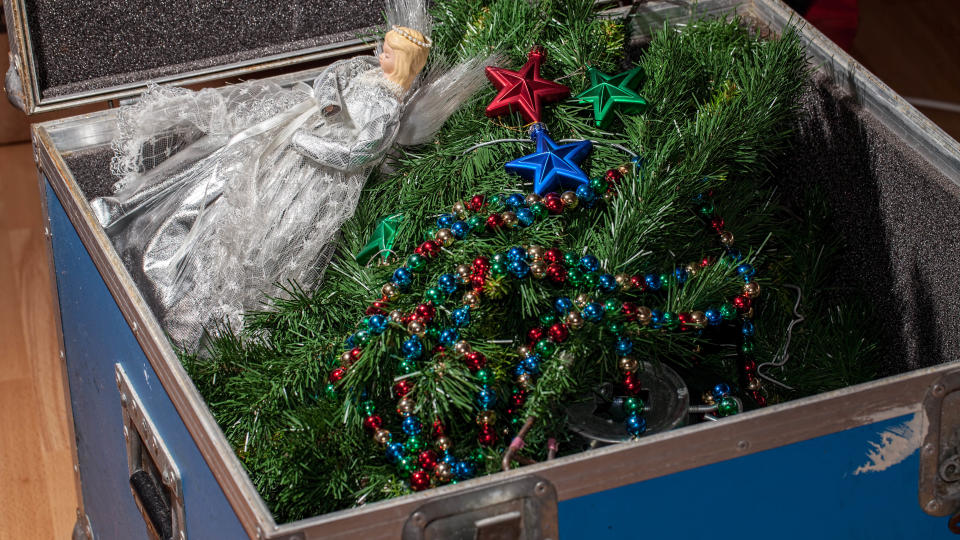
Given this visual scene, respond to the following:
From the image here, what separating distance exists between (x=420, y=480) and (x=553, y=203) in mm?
211

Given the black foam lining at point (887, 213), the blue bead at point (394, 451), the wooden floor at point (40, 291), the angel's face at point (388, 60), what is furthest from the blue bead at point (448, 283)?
the wooden floor at point (40, 291)

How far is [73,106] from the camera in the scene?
909 mm

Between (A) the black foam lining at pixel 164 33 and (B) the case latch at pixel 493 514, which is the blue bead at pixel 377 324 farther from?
(A) the black foam lining at pixel 164 33

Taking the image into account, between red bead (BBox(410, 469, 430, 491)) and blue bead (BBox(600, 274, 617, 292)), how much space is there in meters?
0.16

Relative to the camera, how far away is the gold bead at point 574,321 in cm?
63

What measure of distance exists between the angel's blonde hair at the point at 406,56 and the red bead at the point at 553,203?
0.17 metres

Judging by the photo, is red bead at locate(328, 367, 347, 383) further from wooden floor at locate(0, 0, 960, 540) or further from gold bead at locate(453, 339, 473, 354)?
wooden floor at locate(0, 0, 960, 540)

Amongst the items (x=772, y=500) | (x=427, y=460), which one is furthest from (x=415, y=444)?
(x=772, y=500)

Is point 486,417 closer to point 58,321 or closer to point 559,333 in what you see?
point 559,333

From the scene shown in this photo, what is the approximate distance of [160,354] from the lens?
2.18 feet

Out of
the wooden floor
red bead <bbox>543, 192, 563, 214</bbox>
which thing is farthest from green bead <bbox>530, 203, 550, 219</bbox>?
the wooden floor

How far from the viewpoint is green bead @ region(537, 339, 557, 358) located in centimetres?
63

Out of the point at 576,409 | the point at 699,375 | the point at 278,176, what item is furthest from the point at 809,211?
the point at 278,176

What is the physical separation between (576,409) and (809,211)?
0.36m
